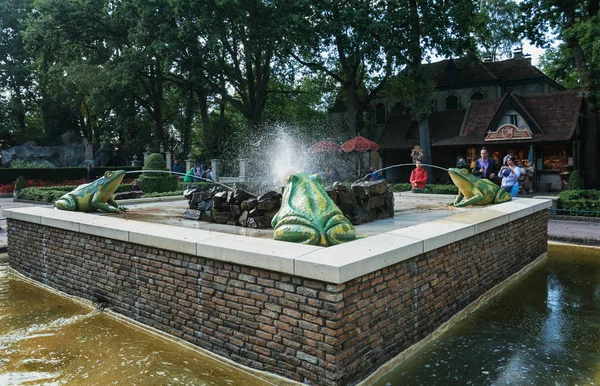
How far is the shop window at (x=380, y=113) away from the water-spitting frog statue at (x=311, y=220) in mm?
31280

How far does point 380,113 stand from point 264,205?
30.3 metres

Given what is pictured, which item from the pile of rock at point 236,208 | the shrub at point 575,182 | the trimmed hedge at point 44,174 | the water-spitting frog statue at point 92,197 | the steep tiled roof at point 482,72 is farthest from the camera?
the steep tiled roof at point 482,72

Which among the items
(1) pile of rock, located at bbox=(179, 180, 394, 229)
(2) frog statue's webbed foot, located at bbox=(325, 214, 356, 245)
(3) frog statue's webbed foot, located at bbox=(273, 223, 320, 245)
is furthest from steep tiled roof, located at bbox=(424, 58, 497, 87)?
(3) frog statue's webbed foot, located at bbox=(273, 223, 320, 245)

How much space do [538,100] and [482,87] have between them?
7.27 meters

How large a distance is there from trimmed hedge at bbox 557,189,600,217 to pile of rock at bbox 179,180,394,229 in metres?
9.04

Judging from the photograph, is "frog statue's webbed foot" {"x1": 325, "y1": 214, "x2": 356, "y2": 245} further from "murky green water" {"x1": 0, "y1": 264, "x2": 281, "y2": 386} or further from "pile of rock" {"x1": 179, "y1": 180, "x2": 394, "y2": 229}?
"pile of rock" {"x1": 179, "y1": 180, "x2": 394, "y2": 229}

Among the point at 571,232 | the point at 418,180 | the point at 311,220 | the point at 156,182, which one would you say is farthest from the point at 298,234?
the point at 156,182

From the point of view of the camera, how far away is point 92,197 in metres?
8.93

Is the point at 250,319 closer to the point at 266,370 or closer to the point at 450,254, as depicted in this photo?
the point at 266,370

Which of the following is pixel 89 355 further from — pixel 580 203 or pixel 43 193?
pixel 43 193

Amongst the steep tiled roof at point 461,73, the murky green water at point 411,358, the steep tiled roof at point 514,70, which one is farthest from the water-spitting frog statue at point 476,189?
the steep tiled roof at point 514,70

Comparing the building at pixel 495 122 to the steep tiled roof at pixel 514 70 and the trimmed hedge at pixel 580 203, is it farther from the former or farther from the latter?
the trimmed hedge at pixel 580 203

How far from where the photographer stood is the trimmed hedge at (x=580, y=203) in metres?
14.2

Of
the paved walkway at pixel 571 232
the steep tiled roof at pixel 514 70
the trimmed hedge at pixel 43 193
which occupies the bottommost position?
the paved walkway at pixel 571 232
